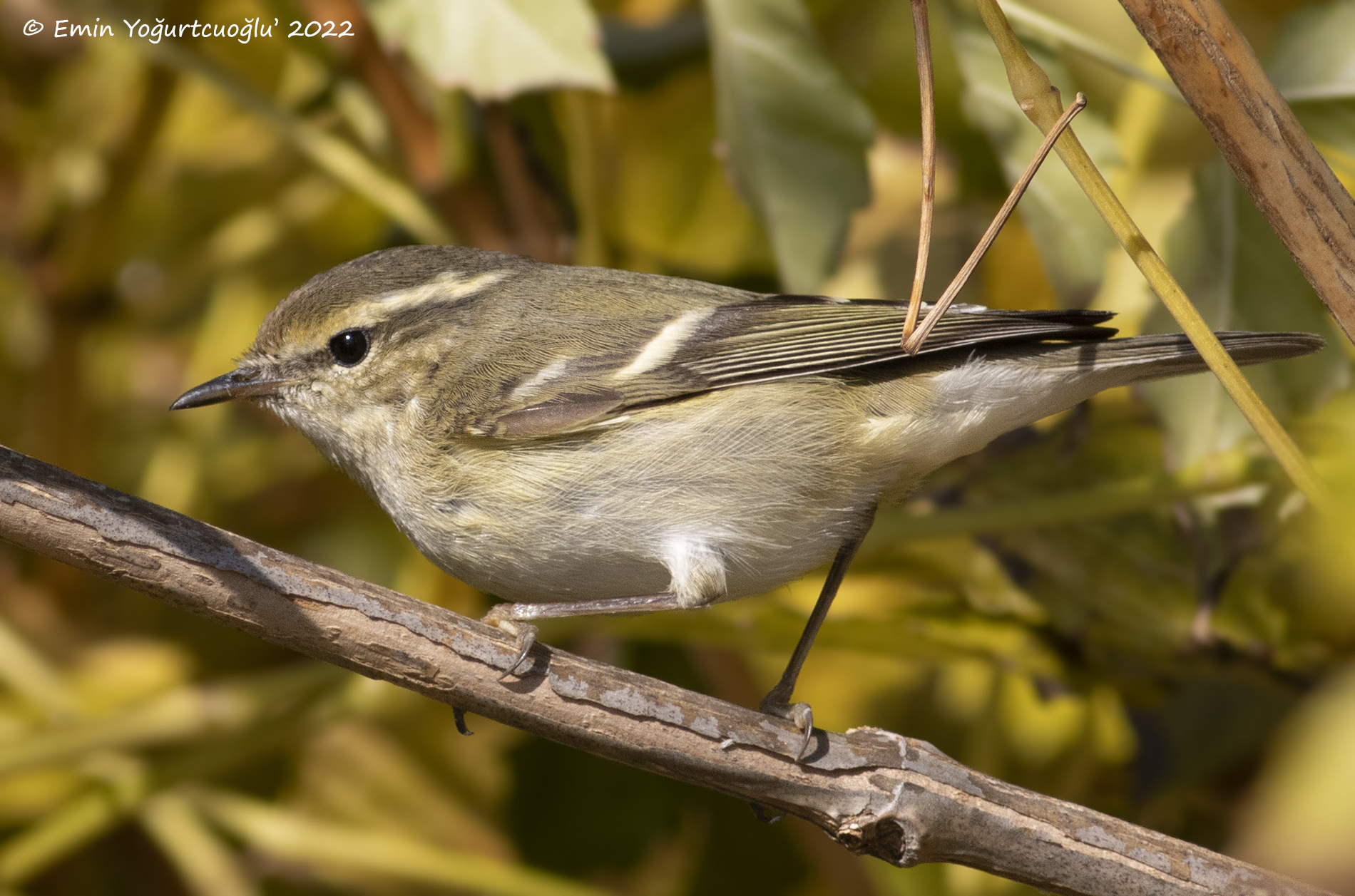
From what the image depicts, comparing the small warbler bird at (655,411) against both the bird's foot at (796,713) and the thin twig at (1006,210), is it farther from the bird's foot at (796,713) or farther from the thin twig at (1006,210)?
the thin twig at (1006,210)

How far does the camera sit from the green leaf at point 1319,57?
191 centimetres

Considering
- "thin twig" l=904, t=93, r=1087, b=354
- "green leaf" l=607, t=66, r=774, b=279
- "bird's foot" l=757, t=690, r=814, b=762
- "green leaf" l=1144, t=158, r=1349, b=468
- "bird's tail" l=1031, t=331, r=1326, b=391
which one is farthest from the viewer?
"green leaf" l=607, t=66, r=774, b=279

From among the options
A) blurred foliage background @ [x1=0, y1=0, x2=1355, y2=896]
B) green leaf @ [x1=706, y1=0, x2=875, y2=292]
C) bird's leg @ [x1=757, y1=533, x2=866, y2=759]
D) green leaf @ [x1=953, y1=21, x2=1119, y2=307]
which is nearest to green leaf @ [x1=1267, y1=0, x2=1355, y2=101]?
blurred foliage background @ [x1=0, y1=0, x2=1355, y2=896]

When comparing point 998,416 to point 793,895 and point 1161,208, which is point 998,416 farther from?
point 793,895

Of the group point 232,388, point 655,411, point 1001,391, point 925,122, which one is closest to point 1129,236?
point 925,122

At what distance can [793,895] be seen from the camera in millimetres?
2760

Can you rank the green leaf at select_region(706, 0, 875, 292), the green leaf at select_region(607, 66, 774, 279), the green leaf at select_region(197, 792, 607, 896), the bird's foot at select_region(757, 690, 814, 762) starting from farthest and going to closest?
the green leaf at select_region(607, 66, 774, 279) < the green leaf at select_region(197, 792, 607, 896) < the green leaf at select_region(706, 0, 875, 292) < the bird's foot at select_region(757, 690, 814, 762)

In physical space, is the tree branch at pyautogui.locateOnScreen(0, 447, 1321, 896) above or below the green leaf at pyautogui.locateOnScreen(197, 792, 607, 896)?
above

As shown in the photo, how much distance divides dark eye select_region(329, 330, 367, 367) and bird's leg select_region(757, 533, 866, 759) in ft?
3.17

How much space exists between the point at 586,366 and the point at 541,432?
0.18 m

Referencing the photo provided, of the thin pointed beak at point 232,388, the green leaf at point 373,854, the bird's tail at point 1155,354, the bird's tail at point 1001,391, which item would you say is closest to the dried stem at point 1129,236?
the bird's tail at point 1155,354

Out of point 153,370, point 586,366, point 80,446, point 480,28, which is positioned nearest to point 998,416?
point 586,366

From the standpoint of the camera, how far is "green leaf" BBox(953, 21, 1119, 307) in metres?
2.00

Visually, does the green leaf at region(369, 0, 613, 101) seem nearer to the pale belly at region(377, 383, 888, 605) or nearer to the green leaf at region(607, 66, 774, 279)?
the pale belly at region(377, 383, 888, 605)
